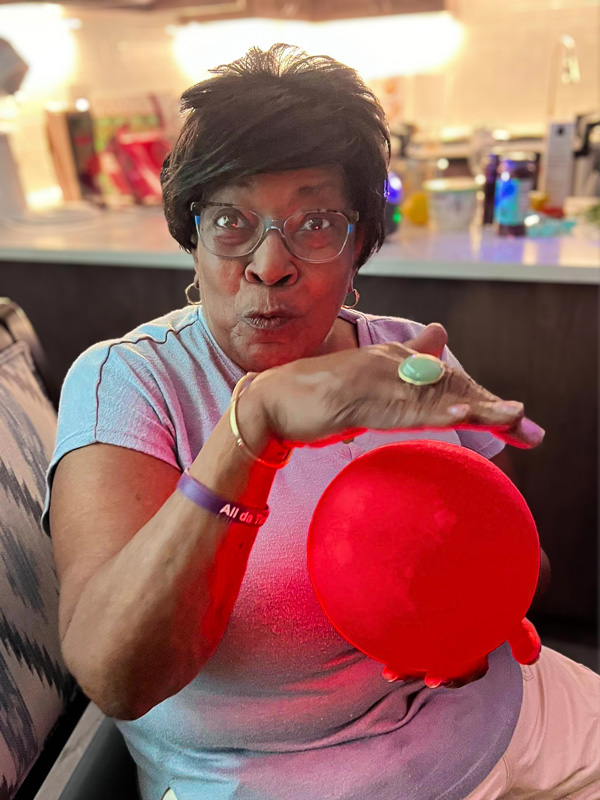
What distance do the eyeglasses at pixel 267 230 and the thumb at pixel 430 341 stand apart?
0.44ft

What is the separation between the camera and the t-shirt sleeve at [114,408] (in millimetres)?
662

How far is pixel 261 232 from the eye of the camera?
2.04 feet

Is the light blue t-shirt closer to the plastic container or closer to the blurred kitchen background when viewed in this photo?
the blurred kitchen background

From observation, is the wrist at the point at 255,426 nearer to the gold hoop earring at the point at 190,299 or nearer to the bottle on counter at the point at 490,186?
the gold hoop earring at the point at 190,299

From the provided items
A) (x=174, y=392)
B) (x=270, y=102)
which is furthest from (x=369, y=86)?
(x=174, y=392)

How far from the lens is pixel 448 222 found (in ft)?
5.71

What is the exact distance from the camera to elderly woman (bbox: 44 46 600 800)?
0.55 metres

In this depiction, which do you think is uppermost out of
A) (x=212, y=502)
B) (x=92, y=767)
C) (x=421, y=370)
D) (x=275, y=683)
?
(x=421, y=370)

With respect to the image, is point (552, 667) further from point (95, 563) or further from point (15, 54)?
point (15, 54)

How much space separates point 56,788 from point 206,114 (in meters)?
0.74

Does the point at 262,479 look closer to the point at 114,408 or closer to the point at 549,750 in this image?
the point at 114,408

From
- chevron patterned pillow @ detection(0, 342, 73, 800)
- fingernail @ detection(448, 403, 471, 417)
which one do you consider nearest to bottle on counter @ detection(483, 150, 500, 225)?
chevron patterned pillow @ detection(0, 342, 73, 800)

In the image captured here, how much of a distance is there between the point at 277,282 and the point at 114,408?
7.8 inches

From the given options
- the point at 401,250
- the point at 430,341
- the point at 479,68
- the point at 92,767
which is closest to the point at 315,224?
the point at 430,341
